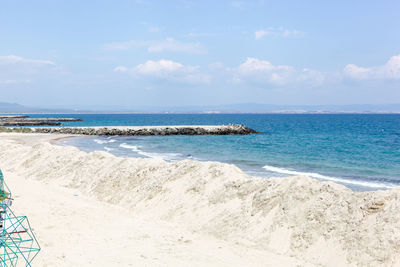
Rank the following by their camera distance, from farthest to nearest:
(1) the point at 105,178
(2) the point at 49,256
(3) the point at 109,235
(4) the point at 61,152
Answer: (4) the point at 61,152
(1) the point at 105,178
(3) the point at 109,235
(2) the point at 49,256

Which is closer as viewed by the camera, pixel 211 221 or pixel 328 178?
pixel 211 221

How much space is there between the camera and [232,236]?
1141 centimetres

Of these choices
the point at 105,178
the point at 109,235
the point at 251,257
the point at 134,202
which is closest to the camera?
the point at 251,257

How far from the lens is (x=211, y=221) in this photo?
1262 centimetres

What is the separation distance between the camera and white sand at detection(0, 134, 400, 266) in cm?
924

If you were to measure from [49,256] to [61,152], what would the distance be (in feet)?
55.8

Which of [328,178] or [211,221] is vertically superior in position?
[211,221]

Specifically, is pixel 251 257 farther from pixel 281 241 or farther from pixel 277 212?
pixel 277 212

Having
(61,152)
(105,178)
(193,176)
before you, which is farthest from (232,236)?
(61,152)

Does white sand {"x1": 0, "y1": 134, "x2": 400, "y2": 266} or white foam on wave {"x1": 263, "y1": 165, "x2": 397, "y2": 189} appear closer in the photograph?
white sand {"x1": 0, "y1": 134, "x2": 400, "y2": 266}

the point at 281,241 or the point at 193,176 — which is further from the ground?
the point at 193,176

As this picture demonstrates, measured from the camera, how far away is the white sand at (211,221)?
9242 mm

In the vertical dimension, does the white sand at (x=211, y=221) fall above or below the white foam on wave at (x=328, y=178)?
above

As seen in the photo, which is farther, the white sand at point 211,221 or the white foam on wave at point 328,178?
the white foam on wave at point 328,178
